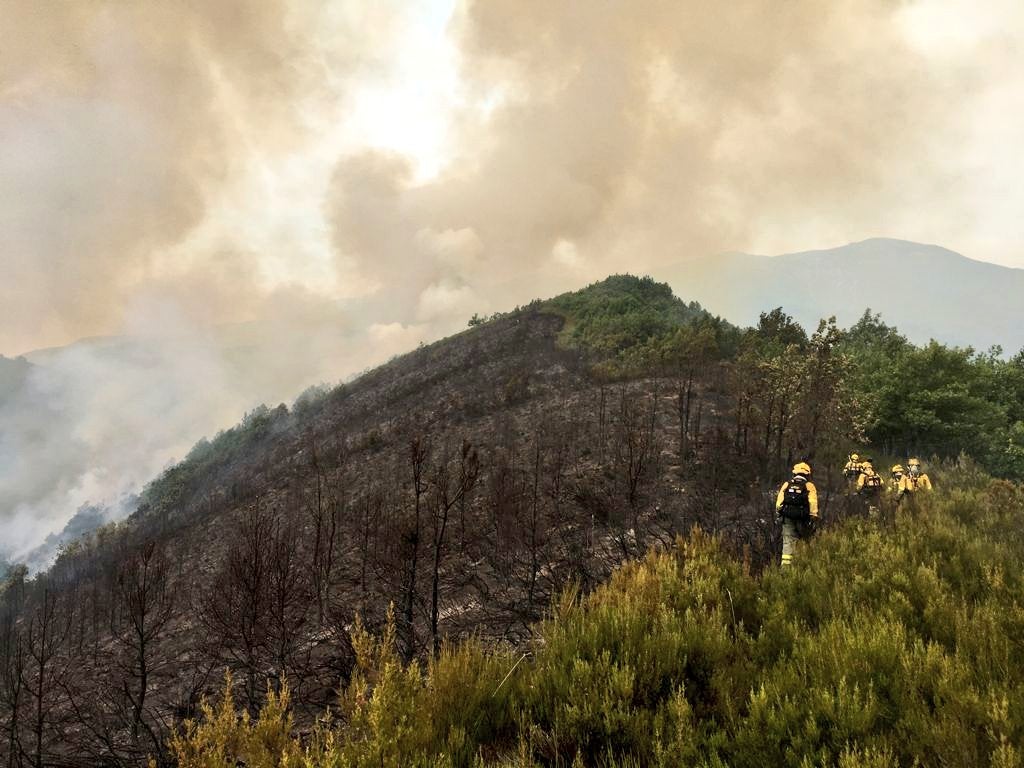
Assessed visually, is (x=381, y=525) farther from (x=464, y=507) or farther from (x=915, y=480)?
(x=915, y=480)

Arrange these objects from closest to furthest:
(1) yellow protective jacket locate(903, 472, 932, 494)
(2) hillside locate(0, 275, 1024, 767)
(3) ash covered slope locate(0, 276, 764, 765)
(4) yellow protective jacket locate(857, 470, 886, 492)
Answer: (2) hillside locate(0, 275, 1024, 767) → (3) ash covered slope locate(0, 276, 764, 765) → (1) yellow protective jacket locate(903, 472, 932, 494) → (4) yellow protective jacket locate(857, 470, 886, 492)

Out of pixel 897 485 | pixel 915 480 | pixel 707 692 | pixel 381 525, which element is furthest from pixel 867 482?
pixel 381 525

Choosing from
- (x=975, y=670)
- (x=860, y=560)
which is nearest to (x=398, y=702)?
(x=975, y=670)

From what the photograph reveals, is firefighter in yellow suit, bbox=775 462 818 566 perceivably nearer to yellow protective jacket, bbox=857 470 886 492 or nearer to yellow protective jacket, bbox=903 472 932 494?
yellow protective jacket, bbox=903 472 932 494

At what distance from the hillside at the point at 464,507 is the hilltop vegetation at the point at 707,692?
25cm

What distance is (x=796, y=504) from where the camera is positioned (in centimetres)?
801

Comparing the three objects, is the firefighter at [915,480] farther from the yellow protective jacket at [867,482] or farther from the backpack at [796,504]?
the backpack at [796,504]

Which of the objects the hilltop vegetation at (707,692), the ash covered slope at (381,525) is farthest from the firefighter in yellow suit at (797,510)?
the hilltop vegetation at (707,692)

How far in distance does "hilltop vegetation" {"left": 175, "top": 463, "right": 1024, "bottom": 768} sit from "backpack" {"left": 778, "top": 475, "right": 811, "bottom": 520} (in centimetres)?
302

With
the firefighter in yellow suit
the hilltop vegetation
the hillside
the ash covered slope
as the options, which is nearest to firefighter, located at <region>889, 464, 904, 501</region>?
the hillside

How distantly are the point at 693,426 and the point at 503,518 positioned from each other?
684 inches

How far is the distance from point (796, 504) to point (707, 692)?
5785 mm

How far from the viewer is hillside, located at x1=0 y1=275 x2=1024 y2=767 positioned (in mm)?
12359

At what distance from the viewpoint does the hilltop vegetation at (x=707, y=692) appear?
2.62 meters
